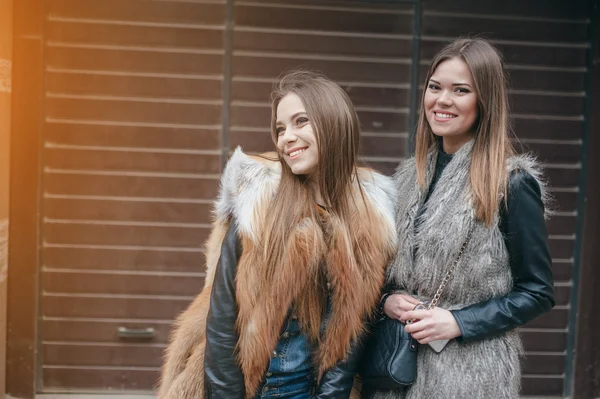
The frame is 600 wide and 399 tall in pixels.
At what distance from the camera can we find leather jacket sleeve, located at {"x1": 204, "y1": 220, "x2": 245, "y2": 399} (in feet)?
7.97

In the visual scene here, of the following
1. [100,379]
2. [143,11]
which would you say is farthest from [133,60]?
[100,379]

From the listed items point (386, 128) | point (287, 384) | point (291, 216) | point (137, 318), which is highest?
point (386, 128)

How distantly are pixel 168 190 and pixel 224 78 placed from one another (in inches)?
34.4

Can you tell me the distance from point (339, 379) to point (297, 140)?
2.84 feet

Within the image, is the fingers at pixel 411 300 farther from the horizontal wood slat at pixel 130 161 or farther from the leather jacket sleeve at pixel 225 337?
the horizontal wood slat at pixel 130 161

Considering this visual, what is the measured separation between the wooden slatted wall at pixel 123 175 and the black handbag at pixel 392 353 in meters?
2.52

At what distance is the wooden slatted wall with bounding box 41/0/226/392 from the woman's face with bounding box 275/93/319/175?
249 cm

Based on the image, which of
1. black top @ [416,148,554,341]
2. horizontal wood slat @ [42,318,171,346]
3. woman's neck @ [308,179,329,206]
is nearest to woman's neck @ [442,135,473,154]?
black top @ [416,148,554,341]

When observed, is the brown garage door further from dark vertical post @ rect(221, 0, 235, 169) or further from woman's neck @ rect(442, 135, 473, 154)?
woman's neck @ rect(442, 135, 473, 154)

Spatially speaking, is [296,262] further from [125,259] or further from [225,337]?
[125,259]

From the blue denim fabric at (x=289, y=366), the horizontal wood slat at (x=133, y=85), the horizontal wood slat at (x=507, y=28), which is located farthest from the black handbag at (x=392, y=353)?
the horizontal wood slat at (x=507, y=28)

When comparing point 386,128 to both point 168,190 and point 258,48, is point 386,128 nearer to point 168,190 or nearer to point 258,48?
point 258,48

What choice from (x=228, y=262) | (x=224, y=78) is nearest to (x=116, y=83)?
(x=224, y=78)

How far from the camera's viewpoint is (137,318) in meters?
4.95
